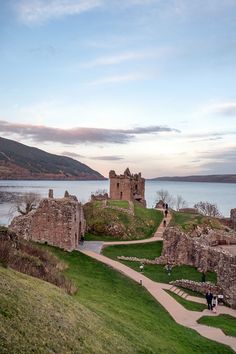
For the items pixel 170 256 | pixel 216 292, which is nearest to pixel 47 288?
pixel 216 292

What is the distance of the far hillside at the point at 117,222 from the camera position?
55.5 meters

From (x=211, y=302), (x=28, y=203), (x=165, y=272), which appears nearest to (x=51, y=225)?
(x=165, y=272)

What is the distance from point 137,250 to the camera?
49.0 metres

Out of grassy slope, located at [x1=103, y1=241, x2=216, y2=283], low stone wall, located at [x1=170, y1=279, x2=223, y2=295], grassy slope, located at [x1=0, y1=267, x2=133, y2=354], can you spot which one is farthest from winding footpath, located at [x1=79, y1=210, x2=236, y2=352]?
grassy slope, located at [x1=0, y1=267, x2=133, y2=354]

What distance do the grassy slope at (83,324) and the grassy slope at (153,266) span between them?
10.5 m

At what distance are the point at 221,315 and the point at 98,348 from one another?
58.6 ft

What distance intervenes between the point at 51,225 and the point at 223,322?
69.0 feet

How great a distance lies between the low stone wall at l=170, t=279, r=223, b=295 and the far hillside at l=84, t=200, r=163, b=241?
19.0 m

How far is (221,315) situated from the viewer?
28828 millimetres

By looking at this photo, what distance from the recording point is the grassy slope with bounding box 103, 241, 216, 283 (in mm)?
38072

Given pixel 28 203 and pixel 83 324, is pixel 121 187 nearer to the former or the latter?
pixel 28 203

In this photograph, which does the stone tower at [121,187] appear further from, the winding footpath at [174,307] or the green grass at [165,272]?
the green grass at [165,272]

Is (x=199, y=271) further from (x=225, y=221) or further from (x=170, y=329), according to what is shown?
(x=225, y=221)

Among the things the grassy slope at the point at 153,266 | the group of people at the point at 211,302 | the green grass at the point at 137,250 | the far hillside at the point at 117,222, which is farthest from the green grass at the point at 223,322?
the far hillside at the point at 117,222
